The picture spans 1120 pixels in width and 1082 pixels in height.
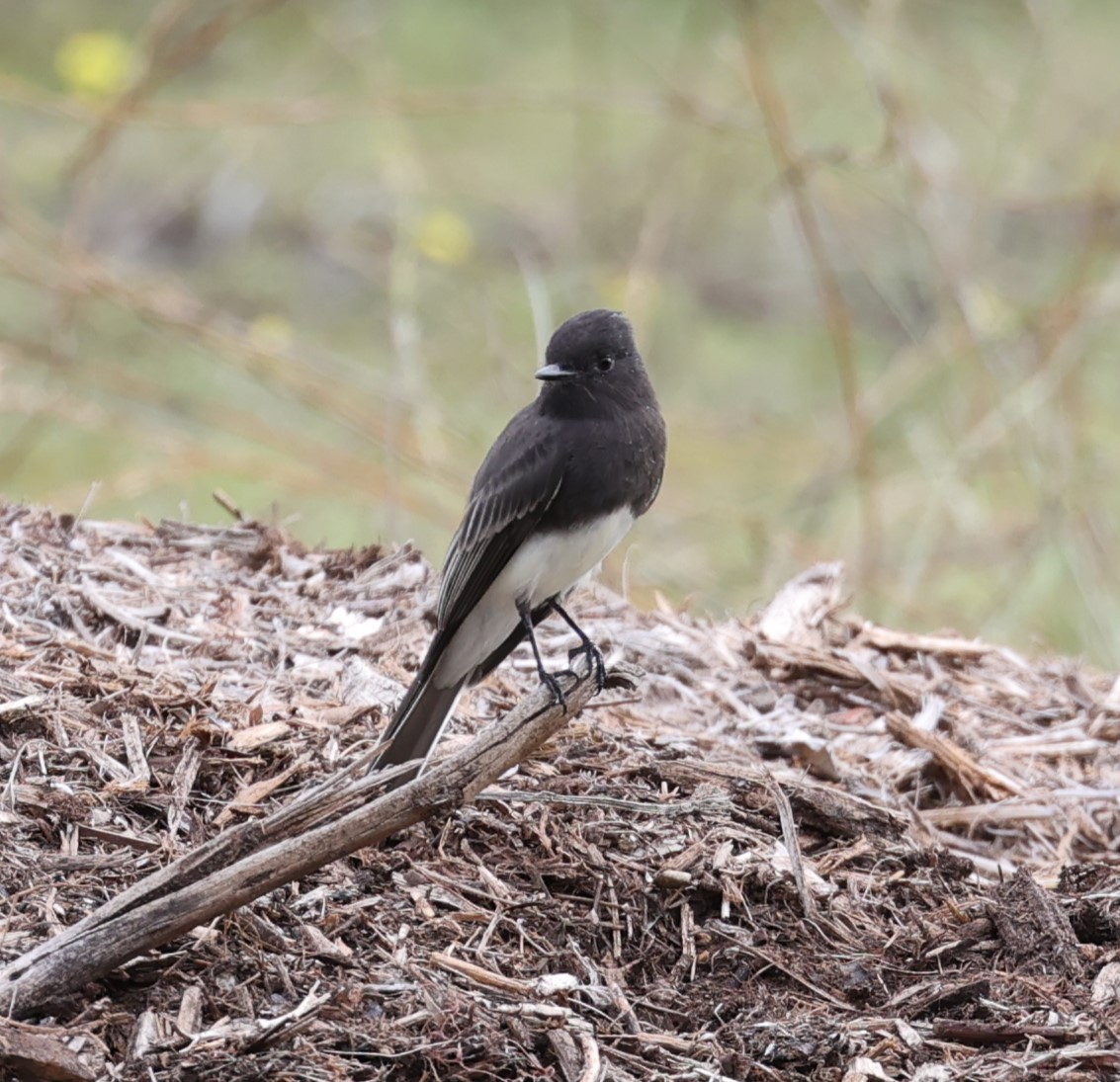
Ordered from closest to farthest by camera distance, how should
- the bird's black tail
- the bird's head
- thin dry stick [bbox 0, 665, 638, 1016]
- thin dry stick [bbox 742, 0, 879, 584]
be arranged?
thin dry stick [bbox 0, 665, 638, 1016] → the bird's black tail → the bird's head → thin dry stick [bbox 742, 0, 879, 584]

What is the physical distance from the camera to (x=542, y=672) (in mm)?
3934

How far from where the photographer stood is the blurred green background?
6816mm

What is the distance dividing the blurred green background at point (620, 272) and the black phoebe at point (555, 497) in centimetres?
109

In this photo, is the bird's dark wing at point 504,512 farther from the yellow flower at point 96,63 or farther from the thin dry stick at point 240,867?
the yellow flower at point 96,63

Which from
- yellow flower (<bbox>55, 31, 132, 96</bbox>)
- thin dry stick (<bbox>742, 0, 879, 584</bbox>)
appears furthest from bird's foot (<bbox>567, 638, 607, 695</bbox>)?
yellow flower (<bbox>55, 31, 132, 96</bbox>)

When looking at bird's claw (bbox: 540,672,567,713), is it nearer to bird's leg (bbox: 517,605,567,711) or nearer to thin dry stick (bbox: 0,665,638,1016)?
bird's leg (bbox: 517,605,567,711)

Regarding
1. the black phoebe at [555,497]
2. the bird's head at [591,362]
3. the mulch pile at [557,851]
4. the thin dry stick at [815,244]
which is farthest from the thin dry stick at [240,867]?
the thin dry stick at [815,244]

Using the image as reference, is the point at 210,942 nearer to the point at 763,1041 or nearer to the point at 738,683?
the point at 763,1041

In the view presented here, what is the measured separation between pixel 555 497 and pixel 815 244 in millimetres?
2887

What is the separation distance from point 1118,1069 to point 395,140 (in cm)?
681

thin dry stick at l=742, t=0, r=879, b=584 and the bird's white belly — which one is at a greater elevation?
thin dry stick at l=742, t=0, r=879, b=584

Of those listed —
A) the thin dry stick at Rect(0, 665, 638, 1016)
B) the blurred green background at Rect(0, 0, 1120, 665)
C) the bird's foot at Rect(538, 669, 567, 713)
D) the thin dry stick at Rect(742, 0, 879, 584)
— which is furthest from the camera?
the blurred green background at Rect(0, 0, 1120, 665)

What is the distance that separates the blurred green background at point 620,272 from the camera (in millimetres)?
6816

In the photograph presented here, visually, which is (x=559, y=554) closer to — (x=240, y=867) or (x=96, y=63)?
(x=240, y=867)
